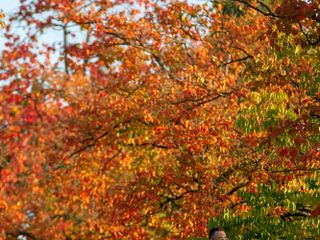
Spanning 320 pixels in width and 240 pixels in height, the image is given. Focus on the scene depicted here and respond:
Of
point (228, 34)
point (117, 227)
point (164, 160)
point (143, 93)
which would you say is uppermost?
point (228, 34)

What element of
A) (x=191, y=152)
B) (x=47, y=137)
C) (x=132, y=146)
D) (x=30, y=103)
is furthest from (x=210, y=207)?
(x=30, y=103)

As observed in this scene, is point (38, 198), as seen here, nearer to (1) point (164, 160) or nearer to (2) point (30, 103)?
(2) point (30, 103)

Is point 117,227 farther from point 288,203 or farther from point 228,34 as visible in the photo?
point 288,203

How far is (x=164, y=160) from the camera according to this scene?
2323 cm

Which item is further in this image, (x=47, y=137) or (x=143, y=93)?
(x=47, y=137)

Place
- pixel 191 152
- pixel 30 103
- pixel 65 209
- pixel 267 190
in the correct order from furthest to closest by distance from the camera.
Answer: pixel 30 103 < pixel 65 209 < pixel 191 152 < pixel 267 190

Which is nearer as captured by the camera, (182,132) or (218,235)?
(218,235)

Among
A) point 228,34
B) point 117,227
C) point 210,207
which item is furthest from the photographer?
point 228,34

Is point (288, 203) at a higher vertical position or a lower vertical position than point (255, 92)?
lower

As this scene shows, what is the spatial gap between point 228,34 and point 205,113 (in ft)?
15.5

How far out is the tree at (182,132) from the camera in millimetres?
14461

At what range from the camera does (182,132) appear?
825 inches

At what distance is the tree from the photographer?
14.5m

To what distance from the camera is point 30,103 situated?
38438 mm
